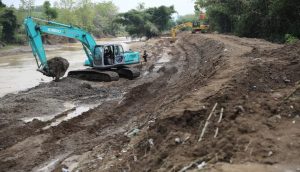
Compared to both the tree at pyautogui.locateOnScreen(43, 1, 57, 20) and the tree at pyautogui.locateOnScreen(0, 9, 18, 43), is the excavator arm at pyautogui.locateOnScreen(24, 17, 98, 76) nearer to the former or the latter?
the tree at pyautogui.locateOnScreen(0, 9, 18, 43)

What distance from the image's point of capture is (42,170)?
1009 centimetres

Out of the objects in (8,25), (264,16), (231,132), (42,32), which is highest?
(8,25)

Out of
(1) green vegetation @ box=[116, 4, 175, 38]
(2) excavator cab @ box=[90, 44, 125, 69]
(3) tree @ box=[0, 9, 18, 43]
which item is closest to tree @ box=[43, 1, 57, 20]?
(3) tree @ box=[0, 9, 18, 43]

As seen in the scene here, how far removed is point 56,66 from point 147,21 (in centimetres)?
5799

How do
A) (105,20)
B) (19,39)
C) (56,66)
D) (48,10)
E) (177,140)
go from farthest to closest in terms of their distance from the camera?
(105,20), (48,10), (19,39), (56,66), (177,140)

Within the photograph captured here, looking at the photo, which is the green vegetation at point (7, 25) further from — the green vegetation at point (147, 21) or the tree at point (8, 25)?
the green vegetation at point (147, 21)

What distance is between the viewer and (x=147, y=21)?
260 ft

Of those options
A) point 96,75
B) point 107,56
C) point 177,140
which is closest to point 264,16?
point 107,56

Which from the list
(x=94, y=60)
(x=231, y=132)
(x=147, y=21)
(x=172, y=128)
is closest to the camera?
(x=231, y=132)

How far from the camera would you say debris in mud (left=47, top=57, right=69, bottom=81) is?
22.2 meters

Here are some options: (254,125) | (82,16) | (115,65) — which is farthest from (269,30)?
(82,16)

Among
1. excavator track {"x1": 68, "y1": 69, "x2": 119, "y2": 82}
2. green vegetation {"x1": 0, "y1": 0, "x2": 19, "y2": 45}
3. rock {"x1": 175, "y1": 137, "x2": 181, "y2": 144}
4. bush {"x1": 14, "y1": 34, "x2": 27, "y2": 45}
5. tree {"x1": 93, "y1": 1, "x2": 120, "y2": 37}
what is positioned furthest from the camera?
tree {"x1": 93, "y1": 1, "x2": 120, "y2": 37}

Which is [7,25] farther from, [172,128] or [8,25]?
[172,128]

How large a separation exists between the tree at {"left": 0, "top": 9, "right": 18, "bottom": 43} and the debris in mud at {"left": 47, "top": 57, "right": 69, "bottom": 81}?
58.7 metres
